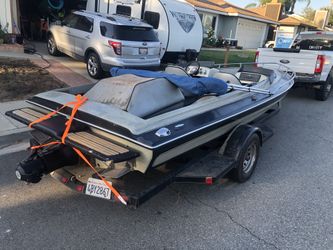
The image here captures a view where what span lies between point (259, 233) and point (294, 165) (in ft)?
Answer: 6.42

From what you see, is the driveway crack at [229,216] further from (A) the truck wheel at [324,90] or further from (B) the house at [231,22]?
(B) the house at [231,22]

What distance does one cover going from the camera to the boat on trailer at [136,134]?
2850 mm

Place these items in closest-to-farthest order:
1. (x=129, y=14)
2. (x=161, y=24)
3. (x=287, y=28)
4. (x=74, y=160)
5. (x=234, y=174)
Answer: (x=74, y=160)
(x=234, y=174)
(x=161, y=24)
(x=129, y=14)
(x=287, y=28)

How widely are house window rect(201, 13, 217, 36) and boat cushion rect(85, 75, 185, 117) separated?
69.5 ft

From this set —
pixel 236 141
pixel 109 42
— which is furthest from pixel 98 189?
pixel 109 42

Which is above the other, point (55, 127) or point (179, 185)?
point (55, 127)

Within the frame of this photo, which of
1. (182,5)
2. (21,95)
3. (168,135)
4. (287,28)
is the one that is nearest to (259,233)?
(168,135)

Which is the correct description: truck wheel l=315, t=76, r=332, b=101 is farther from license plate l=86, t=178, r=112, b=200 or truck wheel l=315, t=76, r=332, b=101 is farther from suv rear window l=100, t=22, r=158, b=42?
license plate l=86, t=178, r=112, b=200

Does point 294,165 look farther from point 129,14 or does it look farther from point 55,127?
point 129,14

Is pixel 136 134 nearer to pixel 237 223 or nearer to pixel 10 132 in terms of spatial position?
pixel 237 223

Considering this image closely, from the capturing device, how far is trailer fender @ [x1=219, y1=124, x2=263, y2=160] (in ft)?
12.4

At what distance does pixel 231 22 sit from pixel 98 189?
86.6 ft

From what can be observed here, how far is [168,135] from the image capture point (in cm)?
295

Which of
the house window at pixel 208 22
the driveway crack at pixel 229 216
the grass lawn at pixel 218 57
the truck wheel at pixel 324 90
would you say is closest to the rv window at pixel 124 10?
the grass lawn at pixel 218 57
